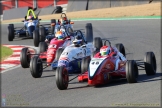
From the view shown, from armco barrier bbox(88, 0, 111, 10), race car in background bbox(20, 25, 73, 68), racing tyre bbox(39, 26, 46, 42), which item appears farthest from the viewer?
armco barrier bbox(88, 0, 111, 10)

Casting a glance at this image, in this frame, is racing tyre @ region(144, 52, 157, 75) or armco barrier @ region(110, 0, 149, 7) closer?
racing tyre @ region(144, 52, 157, 75)

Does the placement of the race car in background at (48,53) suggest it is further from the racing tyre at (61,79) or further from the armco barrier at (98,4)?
the armco barrier at (98,4)

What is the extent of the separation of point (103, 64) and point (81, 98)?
1.52 metres

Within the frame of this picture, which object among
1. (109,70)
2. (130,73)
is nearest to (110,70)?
(109,70)

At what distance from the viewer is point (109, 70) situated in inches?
433

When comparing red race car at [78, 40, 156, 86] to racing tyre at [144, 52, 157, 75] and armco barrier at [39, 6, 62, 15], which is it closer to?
racing tyre at [144, 52, 157, 75]

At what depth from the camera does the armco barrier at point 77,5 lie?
30.7m

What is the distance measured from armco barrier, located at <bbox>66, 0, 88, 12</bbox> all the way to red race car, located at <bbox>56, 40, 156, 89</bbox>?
63.0 feet

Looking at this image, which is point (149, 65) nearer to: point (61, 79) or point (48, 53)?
point (61, 79)

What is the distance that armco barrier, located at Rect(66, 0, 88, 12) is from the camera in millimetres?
30656

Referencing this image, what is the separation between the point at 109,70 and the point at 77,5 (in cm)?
2099

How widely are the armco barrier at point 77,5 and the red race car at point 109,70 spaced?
19.2 m

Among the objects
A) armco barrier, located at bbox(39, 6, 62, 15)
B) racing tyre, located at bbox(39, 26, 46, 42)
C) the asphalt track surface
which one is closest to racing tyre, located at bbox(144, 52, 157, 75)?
the asphalt track surface

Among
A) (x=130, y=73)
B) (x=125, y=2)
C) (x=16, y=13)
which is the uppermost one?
(x=125, y=2)
